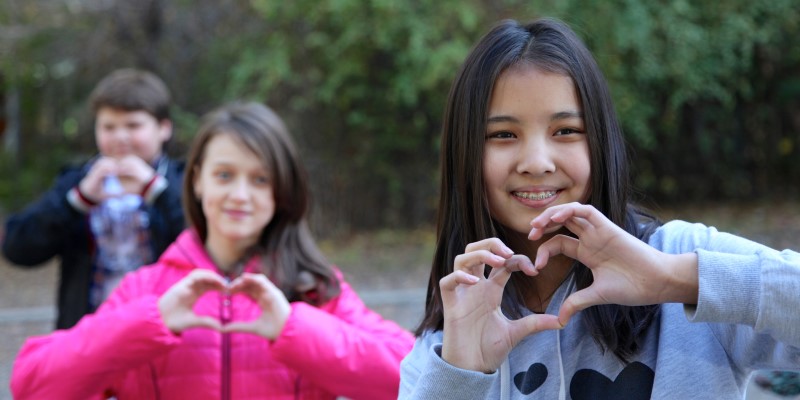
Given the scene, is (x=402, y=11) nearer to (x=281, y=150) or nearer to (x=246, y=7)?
(x=246, y=7)

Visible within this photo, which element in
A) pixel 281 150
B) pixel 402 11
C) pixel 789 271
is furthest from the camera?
pixel 402 11

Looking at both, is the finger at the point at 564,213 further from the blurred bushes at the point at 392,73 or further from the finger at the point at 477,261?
the blurred bushes at the point at 392,73

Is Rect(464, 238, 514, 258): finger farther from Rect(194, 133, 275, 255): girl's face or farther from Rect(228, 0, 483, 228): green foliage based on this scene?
Rect(228, 0, 483, 228): green foliage

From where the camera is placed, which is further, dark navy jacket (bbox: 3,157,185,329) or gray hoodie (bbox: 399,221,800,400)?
dark navy jacket (bbox: 3,157,185,329)

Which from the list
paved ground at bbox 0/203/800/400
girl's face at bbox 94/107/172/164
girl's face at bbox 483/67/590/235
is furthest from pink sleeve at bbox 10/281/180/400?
paved ground at bbox 0/203/800/400

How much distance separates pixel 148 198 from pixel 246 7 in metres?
7.54

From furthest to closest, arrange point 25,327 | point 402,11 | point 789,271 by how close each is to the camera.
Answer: point 402,11
point 25,327
point 789,271

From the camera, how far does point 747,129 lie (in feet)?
43.2

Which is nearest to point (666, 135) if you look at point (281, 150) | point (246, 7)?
point (246, 7)

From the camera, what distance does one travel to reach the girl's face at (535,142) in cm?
172

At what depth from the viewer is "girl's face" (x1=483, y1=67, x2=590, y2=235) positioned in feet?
5.64

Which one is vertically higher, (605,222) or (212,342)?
(605,222)

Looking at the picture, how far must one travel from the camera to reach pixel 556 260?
186 cm

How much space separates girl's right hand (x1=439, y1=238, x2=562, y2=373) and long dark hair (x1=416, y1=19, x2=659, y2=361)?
125 millimetres
